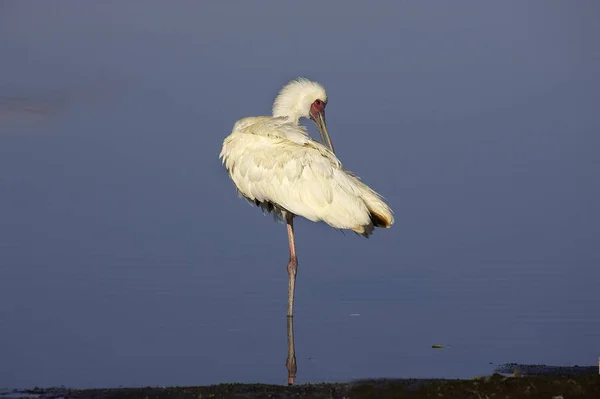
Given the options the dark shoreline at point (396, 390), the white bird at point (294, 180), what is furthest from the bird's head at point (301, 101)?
the dark shoreline at point (396, 390)

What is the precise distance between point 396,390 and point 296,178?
4155 millimetres

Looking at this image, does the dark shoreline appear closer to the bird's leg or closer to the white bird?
the white bird

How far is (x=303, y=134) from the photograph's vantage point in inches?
541

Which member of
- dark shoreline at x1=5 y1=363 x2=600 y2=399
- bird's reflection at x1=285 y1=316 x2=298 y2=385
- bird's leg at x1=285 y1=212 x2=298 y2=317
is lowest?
dark shoreline at x1=5 y1=363 x2=600 y2=399

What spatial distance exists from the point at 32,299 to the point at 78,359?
2.75 meters

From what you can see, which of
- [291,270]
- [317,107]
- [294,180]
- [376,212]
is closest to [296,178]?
[294,180]

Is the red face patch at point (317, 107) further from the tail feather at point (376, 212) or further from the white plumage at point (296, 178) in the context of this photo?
the tail feather at point (376, 212)

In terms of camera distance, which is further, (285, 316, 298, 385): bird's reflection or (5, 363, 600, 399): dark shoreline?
(285, 316, 298, 385): bird's reflection

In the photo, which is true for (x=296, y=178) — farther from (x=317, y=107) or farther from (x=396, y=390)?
(x=396, y=390)

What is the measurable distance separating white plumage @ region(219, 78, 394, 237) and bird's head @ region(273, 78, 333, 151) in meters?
0.39

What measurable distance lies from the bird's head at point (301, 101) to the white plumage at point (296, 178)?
39cm

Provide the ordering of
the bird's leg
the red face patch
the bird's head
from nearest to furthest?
the bird's leg, the bird's head, the red face patch

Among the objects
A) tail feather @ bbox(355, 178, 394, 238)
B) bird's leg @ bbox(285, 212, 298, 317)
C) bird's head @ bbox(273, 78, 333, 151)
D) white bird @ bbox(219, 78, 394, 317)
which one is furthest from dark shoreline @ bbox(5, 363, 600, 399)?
bird's head @ bbox(273, 78, 333, 151)

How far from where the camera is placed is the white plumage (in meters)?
12.9
